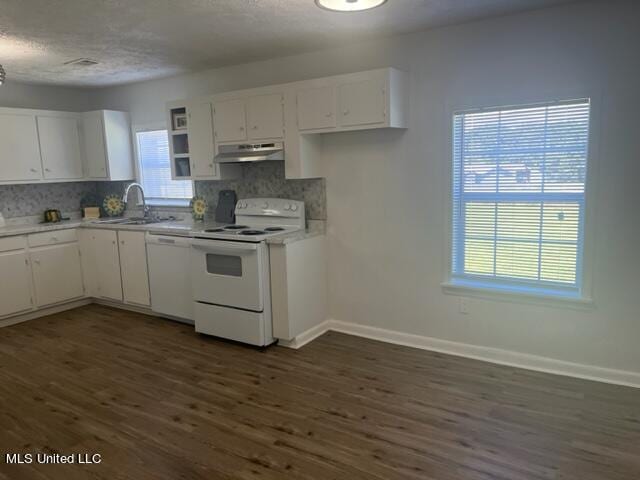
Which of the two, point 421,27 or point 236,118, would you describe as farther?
point 236,118

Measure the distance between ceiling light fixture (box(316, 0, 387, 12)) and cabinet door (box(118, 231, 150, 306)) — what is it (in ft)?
9.66

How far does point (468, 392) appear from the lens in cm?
302

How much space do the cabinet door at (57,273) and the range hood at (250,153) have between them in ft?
7.02

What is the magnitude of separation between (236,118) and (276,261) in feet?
4.51

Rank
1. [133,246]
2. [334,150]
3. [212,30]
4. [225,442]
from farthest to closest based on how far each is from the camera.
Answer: [133,246] → [334,150] → [212,30] → [225,442]

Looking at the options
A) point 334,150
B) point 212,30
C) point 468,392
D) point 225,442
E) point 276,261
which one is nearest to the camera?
point 225,442

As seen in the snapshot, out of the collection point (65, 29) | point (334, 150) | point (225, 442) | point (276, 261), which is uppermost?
point (65, 29)

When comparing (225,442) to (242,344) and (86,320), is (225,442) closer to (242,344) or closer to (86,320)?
(242,344)

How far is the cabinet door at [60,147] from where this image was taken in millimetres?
5141

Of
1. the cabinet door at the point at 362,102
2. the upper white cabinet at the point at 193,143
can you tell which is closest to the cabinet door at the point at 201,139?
the upper white cabinet at the point at 193,143

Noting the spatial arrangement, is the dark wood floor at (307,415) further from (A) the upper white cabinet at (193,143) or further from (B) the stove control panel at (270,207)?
(A) the upper white cabinet at (193,143)

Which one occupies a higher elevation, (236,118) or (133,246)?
(236,118)

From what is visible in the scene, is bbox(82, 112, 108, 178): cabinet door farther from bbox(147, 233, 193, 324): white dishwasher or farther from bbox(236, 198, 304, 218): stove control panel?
bbox(236, 198, 304, 218): stove control panel

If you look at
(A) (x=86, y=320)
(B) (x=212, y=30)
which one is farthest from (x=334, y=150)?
(A) (x=86, y=320)
